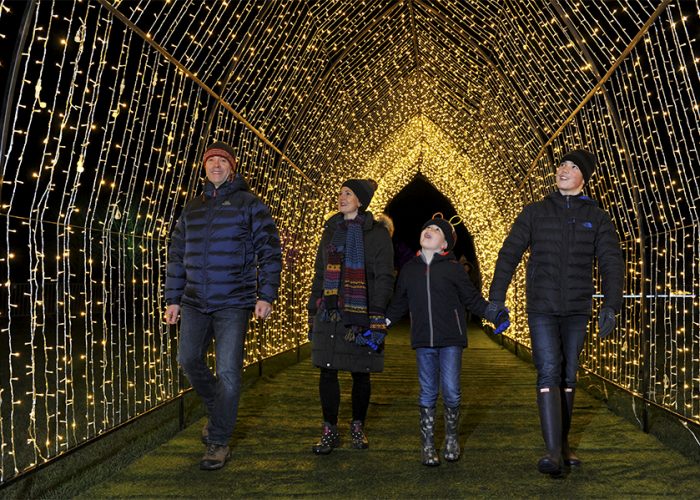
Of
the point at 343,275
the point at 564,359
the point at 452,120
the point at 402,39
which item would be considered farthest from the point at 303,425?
the point at 452,120

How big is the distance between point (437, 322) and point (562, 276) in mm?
719

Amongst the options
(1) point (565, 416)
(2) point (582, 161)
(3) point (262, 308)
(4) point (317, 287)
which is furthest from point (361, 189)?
(1) point (565, 416)

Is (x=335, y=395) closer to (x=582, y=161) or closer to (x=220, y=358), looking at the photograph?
(x=220, y=358)

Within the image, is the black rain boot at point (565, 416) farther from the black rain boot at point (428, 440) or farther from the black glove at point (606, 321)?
the black rain boot at point (428, 440)

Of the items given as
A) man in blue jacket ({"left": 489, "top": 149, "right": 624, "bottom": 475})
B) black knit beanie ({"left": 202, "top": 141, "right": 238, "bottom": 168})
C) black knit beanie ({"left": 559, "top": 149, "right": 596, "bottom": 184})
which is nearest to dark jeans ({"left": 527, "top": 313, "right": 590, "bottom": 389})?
man in blue jacket ({"left": 489, "top": 149, "right": 624, "bottom": 475})

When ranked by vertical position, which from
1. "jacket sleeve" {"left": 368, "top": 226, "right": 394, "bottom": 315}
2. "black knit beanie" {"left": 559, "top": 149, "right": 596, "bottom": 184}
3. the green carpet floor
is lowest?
the green carpet floor

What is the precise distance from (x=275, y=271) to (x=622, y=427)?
2.67m

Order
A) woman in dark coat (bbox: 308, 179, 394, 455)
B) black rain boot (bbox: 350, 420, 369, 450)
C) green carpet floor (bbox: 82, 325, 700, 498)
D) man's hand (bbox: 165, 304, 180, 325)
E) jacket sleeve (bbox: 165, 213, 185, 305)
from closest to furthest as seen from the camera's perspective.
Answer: green carpet floor (bbox: 82, 325, 700, 498) < man's hand (bbox: 165, 304, 180, 325) < jacket sleeve (bbox: 165, 213, 185, 305) < woman in dark coat (bbox: 308, 179, 394, 455) < black rain boot (bbox: 350, 420, 369, 450)

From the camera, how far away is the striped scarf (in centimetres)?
445

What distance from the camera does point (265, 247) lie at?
4.24 m

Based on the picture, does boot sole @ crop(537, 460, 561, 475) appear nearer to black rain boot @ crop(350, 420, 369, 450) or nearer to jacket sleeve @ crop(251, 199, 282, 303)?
black rain boot @ crop(350, 420, 369, 450)

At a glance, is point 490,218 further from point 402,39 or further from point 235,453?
point 235,453

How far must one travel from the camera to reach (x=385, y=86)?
33.2 feet

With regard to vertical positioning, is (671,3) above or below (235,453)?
above
